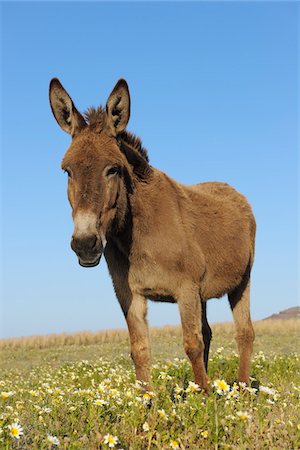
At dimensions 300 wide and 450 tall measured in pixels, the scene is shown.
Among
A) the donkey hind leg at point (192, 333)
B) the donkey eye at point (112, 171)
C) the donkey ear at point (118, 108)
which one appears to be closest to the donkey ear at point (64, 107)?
the donkey ear at point (118, 108)

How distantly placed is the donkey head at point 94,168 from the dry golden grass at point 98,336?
2356cm

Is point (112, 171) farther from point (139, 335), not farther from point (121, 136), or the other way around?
point (139, 335)

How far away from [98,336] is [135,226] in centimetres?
2472

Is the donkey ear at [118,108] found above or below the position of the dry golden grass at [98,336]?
above

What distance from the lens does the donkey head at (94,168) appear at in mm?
5586

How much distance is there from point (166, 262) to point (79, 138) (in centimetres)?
200

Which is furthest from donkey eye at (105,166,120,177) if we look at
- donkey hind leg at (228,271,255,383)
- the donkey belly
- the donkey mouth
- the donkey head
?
donkey hind leg at (228,271,255,383)

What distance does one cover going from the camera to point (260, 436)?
5.24 m

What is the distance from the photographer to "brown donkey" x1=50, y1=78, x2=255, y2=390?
584 cm

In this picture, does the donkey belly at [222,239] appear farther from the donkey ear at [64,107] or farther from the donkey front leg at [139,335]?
the donkey ear at [64,107]

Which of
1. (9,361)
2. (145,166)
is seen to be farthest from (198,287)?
(9,361)

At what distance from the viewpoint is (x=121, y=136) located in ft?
23.9

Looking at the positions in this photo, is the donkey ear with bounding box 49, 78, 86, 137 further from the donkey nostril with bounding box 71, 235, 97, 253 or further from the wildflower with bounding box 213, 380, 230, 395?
the wildflower with bounding box 213, 380, 230, 395

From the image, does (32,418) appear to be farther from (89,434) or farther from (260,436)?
(260,436)
